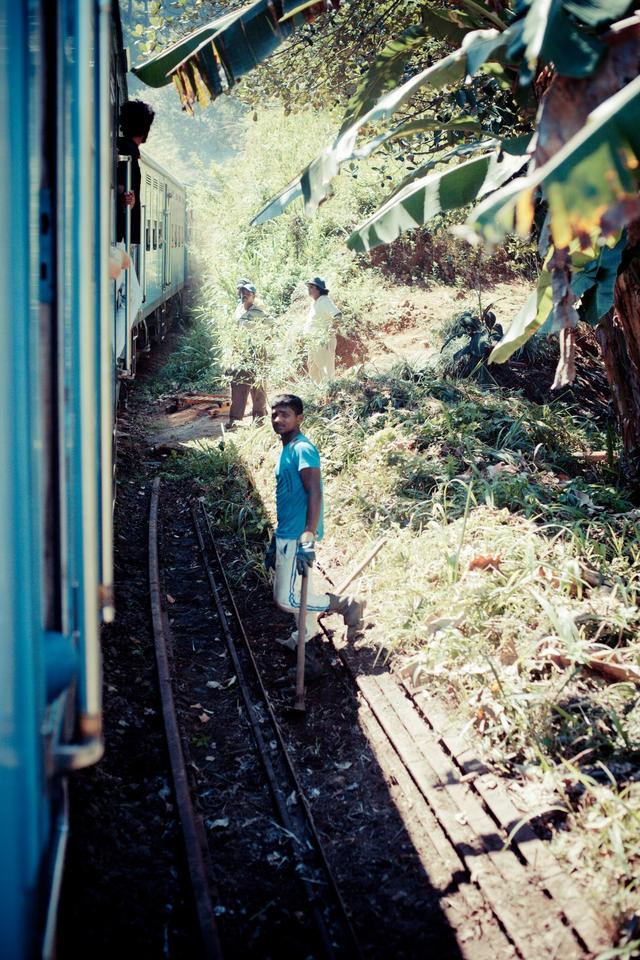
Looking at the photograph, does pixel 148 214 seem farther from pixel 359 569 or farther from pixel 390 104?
pixel 390 104

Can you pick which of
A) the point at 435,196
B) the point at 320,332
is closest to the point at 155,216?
the point at 320,332

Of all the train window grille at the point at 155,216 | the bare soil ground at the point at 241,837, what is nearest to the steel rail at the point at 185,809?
the bare soil ground at the point at 241,837

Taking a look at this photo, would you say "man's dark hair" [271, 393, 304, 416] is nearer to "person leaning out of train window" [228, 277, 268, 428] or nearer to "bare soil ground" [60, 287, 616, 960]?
"bare soil ground" [60, 287, 616, 960]

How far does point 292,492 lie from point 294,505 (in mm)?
92

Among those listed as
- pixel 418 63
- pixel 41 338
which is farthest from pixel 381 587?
pixel 418 63

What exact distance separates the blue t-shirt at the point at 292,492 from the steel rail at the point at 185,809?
4.23ft

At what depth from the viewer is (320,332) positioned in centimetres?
1173

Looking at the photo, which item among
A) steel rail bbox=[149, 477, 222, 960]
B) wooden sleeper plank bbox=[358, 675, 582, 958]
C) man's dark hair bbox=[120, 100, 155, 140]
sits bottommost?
wooden sleeper plank bbox=[358, 675, 582, 958]

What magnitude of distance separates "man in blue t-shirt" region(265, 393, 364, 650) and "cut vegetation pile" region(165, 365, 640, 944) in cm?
84

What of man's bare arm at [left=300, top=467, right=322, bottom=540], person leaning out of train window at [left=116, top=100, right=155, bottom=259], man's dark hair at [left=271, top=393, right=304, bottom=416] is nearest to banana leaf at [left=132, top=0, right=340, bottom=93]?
person leaning out of train window at [left=116, top=100, right=155, bottom=259]

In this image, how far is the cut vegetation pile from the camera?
4227mm

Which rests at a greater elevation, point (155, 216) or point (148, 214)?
point (155, 216)

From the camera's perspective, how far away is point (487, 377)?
10.8 metres

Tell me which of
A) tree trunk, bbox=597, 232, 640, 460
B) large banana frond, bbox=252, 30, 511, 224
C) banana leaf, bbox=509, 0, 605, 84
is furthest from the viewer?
tree trunk, bbox=597, 232, 640, 460
